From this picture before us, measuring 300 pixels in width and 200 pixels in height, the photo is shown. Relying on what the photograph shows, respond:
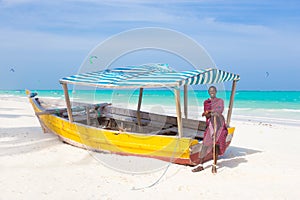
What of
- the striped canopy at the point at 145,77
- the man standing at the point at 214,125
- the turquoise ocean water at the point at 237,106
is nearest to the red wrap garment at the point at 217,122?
the man standing at the point at 214,125

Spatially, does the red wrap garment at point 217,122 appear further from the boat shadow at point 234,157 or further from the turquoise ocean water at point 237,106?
the turquoise ocean water at point 237,106

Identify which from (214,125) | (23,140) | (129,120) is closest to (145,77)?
(214,125)

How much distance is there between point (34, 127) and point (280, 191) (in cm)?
872

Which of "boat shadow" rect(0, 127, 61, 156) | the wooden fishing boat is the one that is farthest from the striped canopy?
"boat shadow" rect(0, 127, 61, 156)

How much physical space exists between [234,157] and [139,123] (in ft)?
9.07

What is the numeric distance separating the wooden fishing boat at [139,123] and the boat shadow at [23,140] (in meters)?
0.38

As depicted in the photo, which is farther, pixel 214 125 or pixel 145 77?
pixel 145 77

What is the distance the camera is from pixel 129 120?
29.1ft

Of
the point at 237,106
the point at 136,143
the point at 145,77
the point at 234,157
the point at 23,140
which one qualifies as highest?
the point at 145,77

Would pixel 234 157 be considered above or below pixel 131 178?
above

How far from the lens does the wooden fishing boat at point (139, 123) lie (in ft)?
19.5

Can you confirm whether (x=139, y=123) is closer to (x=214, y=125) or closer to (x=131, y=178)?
(x=131, y=178)

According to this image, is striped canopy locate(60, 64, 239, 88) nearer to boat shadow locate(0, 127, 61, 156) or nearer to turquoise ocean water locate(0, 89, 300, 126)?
turquoise ocean water locate(0, 89, 300, 126)

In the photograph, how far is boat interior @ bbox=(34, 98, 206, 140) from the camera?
7.64m
